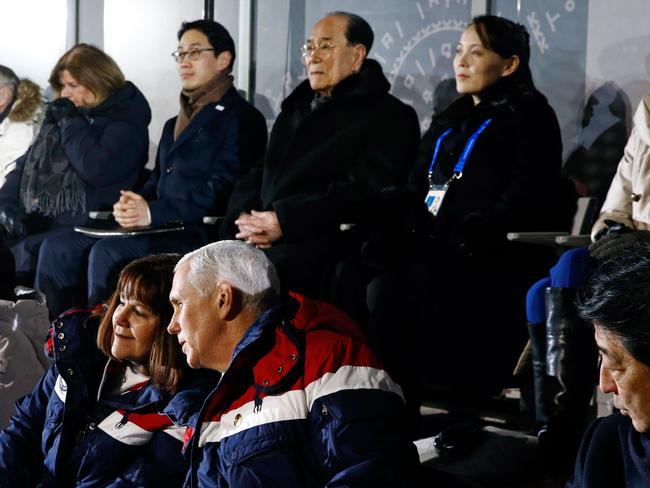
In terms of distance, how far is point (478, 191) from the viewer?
4250 millimetres

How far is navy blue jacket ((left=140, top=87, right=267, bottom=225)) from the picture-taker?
5.29 meters

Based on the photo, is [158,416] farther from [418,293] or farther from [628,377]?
[628,377]

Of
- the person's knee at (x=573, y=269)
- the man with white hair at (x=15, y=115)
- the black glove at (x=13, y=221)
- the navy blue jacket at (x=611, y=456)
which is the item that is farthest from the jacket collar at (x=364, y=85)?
the navy blue jacket at (x=611, y=456)

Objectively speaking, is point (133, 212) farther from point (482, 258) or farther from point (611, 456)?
point (611, 456)

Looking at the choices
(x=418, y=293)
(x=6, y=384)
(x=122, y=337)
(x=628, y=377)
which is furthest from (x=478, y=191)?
(x=628, y=377)

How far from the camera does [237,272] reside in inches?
114

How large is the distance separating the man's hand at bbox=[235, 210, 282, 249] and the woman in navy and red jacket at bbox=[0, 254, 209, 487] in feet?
3.70

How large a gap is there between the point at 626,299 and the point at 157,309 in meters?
1.72

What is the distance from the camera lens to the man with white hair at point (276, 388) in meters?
2.50

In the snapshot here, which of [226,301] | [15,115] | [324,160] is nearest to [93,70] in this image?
[15,115]

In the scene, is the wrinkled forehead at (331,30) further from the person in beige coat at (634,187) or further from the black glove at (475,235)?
the person in beige coat at (634,187)

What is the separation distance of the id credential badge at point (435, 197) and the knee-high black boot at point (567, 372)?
96cm

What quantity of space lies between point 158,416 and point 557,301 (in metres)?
1.25

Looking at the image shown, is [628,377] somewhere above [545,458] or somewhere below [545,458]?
above
